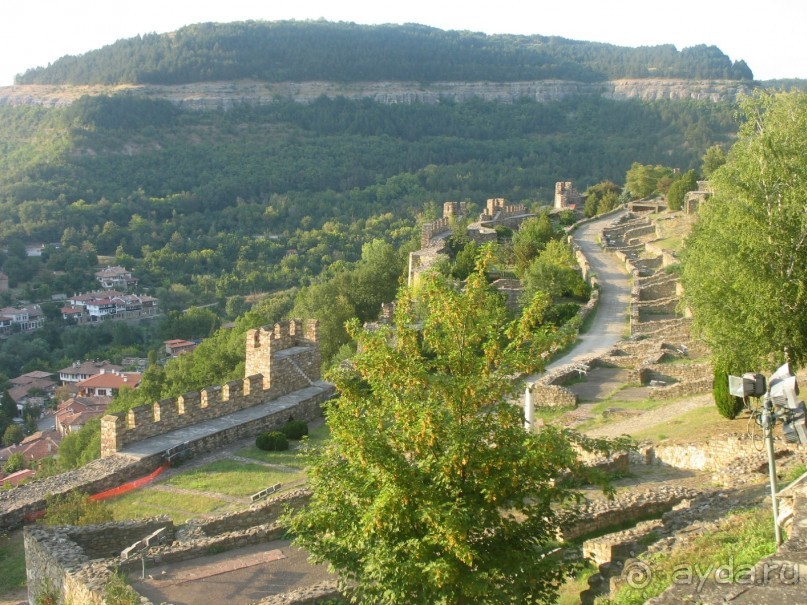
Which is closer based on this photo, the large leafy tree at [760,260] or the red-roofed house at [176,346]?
the large leafy tree at [760,260]

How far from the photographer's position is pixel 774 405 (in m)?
6.66

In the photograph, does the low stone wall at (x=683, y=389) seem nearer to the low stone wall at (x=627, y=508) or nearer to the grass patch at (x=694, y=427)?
the grass patch at (x=694, y=427)

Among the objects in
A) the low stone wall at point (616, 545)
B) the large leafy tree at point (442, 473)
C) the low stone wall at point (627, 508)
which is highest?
the large leafy tree at point (442, 473)

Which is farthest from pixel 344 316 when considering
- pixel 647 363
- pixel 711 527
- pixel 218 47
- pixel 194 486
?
pixel 218 47

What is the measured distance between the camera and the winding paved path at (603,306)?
21.9 m

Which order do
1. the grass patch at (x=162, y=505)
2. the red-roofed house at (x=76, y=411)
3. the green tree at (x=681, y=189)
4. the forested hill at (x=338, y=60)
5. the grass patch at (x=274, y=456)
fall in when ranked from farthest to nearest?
the forested hill at (x=338, y=60), the red-roofed house at (x=76, y=411), the green tree at (x=681, y=189), the grass patch at (x=274, y=456), the grass patch at (x=162, y=505)

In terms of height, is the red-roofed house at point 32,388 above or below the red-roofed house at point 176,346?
below

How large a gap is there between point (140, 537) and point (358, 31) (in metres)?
156

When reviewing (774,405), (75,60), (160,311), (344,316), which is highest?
A: (75,60)

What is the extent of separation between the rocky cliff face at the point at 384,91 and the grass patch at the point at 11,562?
103874 mm

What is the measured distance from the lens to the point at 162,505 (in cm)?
1254

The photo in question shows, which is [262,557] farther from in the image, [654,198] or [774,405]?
[654,198]

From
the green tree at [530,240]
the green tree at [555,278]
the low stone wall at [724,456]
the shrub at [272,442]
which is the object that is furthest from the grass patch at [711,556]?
the green tree at [530,240]

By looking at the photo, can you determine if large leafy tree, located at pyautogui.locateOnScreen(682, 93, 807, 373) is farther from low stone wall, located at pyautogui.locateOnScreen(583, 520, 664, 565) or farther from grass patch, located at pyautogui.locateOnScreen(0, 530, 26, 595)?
grass patch, located at pyautogui.locateOnScreen(0, 530, 26, 595)
